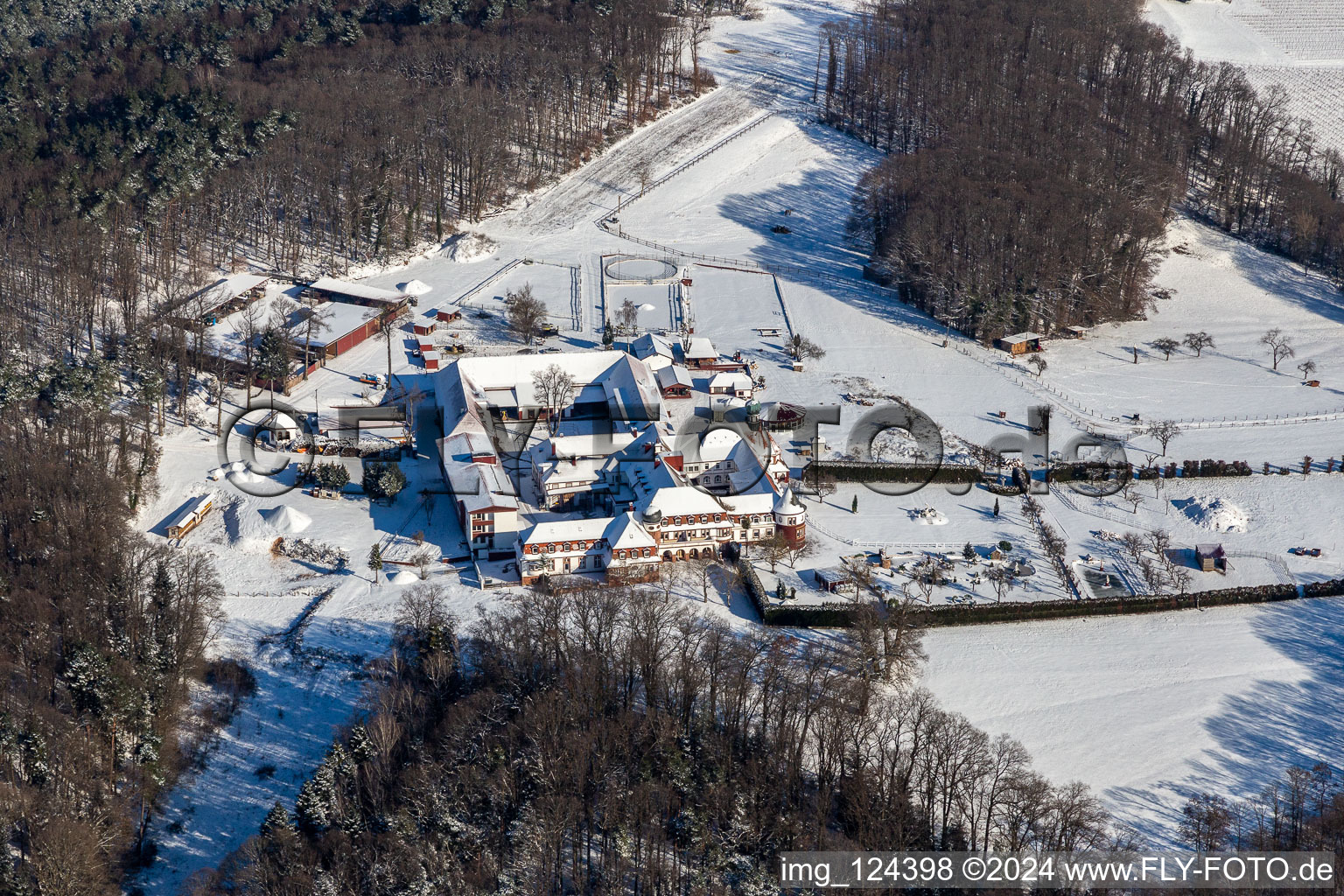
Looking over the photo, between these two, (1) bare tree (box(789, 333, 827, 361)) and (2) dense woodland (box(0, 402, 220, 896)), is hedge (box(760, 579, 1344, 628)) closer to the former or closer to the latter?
(2) dense woodland (box(0, 402, 220, 896))

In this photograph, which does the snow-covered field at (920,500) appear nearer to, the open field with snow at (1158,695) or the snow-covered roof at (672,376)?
the open field with snow at (1158,695)

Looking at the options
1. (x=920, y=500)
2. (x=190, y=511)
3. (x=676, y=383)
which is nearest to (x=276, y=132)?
(x=676, y=383)

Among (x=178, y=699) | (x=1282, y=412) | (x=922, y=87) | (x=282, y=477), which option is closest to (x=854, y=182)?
(x=922, y=87)

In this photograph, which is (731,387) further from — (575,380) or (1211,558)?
(1211,558)

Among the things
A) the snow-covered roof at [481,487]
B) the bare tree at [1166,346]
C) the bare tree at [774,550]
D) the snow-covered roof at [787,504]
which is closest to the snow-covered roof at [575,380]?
the snow-covered roof at [481,487]

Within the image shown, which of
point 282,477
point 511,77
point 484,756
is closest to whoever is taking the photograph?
point 484,756

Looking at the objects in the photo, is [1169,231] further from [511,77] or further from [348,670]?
[348,670]
